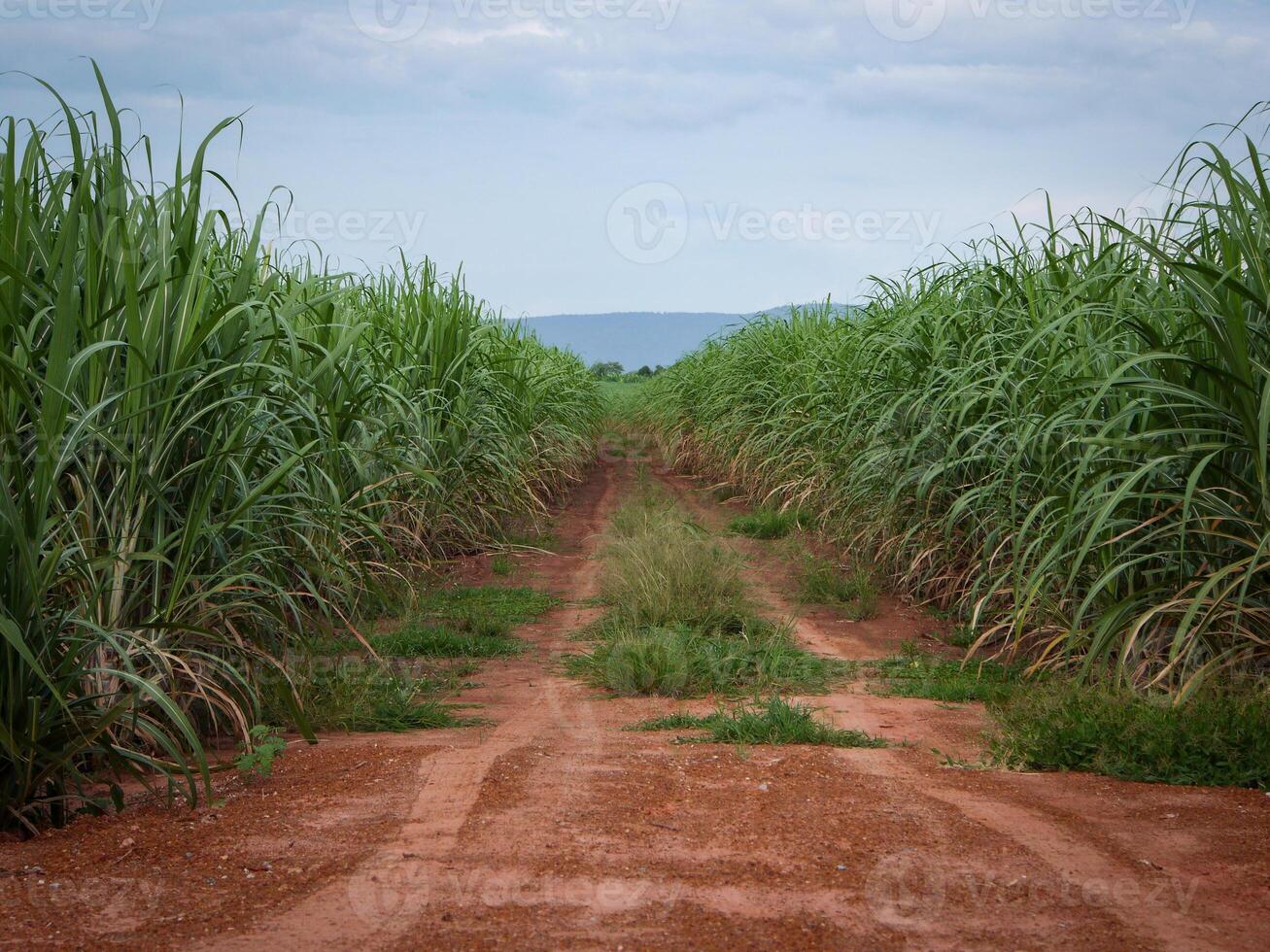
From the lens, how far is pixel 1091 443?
11.7 ft

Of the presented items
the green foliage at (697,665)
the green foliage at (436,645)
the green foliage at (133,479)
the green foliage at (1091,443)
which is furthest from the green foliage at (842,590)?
the green foliage at (133,479)

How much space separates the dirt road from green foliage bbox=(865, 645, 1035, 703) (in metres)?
0.88

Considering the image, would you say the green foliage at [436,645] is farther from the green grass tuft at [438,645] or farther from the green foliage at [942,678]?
the green foliage at [942,678]

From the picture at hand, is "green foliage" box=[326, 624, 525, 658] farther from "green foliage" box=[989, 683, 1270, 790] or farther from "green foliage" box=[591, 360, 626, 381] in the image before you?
"green foliage" box=[591, 360, 626, 381]

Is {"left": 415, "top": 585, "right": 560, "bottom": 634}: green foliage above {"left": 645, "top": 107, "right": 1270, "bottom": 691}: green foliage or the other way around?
the other way around

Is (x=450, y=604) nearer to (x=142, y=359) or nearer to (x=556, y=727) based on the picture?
(x=556, y=727)

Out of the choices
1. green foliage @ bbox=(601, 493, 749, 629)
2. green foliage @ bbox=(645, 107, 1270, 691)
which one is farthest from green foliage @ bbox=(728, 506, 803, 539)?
green foliage @ bbox=(601, 493, 749, 629)

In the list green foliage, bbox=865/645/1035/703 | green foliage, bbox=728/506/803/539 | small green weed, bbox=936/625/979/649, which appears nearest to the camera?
green foliage, bbox=865/645/1035/703

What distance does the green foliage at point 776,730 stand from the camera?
11.4 feet

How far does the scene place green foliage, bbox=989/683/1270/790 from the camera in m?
2.94

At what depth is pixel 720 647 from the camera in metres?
4.74

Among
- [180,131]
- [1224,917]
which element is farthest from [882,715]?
[180,131]

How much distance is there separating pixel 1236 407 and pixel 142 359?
3179 millimetres

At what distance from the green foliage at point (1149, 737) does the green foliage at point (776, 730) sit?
453 mm
